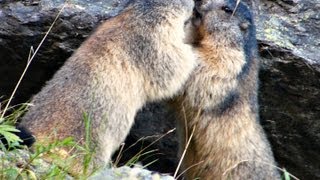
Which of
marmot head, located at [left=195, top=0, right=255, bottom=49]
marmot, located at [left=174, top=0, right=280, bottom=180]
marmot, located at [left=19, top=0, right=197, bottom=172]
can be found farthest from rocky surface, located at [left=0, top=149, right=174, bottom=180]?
marmot head, located at [left=195, top=0, right=255, bottom=49]

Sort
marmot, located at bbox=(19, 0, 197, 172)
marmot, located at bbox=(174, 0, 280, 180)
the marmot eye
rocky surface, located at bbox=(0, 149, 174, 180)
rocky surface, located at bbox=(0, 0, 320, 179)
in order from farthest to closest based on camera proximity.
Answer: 1. rocky surface, located at bbox=(0, 0, 320, 179)
2. the marmot eye
3. marmot, located at bbox=(174, 0, 280, 180)
4. marmot, located at bbox=(19, 0, 197, 172)
5. rocky surface, located at bbox=(0, 149, 174, 180)

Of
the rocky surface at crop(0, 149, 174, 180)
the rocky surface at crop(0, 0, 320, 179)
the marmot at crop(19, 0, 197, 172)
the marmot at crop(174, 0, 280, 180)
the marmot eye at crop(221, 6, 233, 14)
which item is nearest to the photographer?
the rocky surface at crop(0, 149, 174, 180)

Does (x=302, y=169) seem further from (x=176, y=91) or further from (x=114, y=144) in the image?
(x=114, y=144)

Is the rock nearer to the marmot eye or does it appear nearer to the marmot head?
the marmot head

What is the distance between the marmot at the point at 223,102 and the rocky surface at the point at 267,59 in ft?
1.73

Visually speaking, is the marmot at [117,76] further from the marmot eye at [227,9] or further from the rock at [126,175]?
the rock at [126,175]

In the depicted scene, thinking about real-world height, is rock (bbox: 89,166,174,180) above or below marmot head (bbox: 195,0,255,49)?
below

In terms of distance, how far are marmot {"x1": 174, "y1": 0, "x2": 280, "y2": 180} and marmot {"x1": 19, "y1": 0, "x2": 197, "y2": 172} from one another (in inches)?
9.1

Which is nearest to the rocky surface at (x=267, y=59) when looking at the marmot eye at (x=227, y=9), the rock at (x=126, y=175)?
the marmot eye at (x=227, y=9)

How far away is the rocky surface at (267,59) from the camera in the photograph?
850 cm

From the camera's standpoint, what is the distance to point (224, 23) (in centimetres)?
799

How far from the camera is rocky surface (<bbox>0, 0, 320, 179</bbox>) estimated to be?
8500 mm

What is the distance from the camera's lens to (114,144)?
23.2ft

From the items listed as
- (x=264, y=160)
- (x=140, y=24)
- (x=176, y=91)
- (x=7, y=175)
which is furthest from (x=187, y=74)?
(x=7, y=175)
